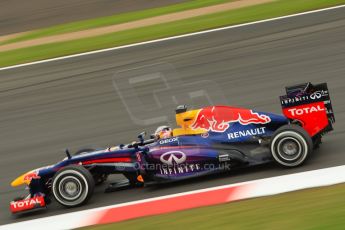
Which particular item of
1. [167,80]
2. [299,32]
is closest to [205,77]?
[299,32]

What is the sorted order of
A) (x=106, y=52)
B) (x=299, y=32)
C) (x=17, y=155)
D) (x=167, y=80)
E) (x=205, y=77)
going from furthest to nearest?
1. (x=106, y=52)
2. (x=299, y=32)
3. (x=205, y=77)
4. (x=17, y=155)
5. (x=167, y=80)

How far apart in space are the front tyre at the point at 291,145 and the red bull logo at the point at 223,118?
13.9 inches

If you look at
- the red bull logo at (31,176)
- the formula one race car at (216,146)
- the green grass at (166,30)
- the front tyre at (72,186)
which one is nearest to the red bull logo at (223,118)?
the formula one race car at (216,146)

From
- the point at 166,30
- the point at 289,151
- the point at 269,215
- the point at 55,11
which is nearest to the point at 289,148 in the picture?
the point at 289,151

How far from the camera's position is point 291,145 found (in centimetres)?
684

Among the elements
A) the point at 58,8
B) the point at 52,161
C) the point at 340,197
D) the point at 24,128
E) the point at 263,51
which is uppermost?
the point at 58,8

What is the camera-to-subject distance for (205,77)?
38.7 feet

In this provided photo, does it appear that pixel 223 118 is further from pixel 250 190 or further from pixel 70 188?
pixel 70 188

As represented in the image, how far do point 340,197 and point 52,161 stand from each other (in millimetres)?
4609

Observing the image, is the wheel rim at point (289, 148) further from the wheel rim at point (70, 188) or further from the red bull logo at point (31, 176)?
the red bull logo at point (31, 176)

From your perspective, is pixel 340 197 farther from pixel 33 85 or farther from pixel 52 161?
pixel 33 85

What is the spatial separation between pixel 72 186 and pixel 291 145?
2.42 metres

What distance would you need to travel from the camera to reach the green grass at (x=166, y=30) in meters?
15.0

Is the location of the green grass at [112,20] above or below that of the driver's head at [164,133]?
above
